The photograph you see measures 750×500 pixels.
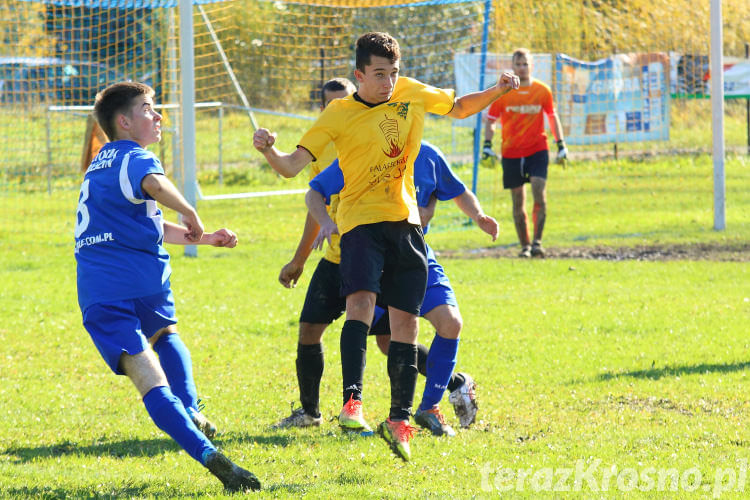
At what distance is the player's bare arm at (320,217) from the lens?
16.9 ft

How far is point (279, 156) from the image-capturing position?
4668 mm

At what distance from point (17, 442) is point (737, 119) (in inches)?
946

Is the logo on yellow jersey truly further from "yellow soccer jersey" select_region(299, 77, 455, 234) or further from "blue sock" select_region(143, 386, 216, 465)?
"blue sock" select_region(143, 386, 216, 465)

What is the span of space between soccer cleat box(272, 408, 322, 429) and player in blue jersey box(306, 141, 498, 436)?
0.61m

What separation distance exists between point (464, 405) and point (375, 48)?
6.83ft

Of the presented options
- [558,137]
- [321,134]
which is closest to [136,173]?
[321,134]

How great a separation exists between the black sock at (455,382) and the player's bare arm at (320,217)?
3.68 feet

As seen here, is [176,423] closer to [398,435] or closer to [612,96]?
[398,435]

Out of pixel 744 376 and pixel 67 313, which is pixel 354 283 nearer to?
pixel 744 376

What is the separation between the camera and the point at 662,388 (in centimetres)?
611

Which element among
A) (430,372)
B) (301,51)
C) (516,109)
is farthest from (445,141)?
(430,372)

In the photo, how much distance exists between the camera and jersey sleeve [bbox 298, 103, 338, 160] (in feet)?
15.7

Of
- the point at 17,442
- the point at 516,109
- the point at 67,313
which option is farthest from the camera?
the point at 516,109

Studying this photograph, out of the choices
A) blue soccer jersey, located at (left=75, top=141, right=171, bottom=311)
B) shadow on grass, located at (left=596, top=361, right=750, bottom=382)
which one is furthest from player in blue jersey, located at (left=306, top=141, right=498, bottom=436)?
shadow on grass, located at (left=596, top=361, right=750, bottom=382)
